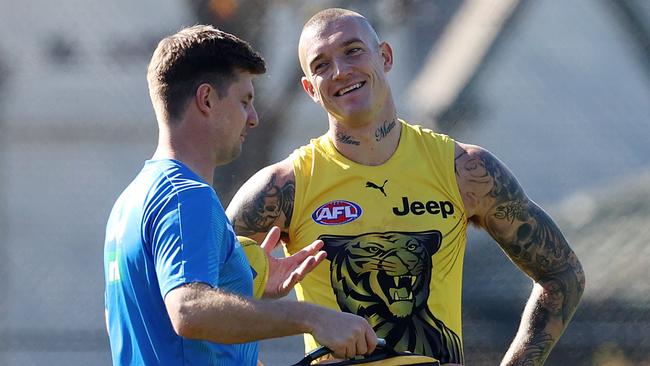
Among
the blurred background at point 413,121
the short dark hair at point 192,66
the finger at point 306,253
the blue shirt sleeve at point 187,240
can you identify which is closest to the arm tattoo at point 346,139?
the finger at point 306,253

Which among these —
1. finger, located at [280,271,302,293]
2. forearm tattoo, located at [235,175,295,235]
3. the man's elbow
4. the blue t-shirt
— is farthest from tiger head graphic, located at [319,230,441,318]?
the man's elbow

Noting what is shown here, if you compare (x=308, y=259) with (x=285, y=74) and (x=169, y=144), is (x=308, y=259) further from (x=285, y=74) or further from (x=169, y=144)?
(x=285, y=74)

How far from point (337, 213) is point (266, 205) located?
0.64 feet

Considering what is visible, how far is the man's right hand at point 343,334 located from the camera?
2.14 m

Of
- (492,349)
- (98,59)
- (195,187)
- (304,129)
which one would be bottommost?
(492,349)

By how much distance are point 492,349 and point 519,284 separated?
27 cm

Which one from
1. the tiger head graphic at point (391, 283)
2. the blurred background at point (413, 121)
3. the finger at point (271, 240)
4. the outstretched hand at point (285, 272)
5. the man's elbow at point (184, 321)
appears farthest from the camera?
the blurred background at point (413, 121)

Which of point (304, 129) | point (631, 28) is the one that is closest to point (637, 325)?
point (631, 28)

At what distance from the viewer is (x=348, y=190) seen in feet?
10.7

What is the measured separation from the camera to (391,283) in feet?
10.4

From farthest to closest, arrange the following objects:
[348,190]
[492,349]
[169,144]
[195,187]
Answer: [492,349] → [348,190] → [169,144] → [195,187]

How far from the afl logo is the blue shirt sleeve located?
0.99 meters

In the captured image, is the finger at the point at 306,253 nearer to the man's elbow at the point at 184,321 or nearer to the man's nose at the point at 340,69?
the man's elbow at the point at 184,321

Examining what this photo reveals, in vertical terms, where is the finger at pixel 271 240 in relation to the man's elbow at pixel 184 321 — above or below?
above
